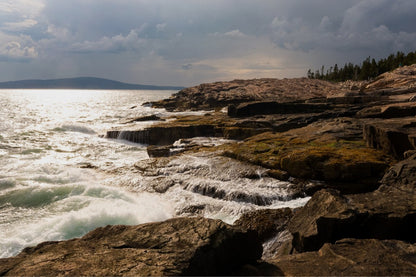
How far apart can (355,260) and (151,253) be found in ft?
15.0

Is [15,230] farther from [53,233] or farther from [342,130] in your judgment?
[342,130]

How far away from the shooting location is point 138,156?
27641mm

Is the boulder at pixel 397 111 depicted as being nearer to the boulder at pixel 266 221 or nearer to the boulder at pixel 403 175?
the boulder at pixel 403 175

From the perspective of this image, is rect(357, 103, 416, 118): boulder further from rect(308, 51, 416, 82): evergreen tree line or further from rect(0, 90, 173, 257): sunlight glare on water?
rect(308, 51, 416, 82): evergreen tree line

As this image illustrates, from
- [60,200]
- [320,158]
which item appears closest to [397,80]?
[320,158]

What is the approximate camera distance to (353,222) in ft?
24.0

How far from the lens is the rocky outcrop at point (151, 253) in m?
Result: 4.90

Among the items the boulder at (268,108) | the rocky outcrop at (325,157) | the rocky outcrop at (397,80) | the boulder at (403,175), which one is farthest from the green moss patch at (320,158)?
the rocky outcrop at (397,80)

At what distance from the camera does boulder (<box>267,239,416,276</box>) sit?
5414 millimetres

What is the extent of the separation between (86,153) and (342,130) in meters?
26.4

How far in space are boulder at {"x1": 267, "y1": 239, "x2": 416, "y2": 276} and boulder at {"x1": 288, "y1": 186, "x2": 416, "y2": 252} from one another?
2.03 feet

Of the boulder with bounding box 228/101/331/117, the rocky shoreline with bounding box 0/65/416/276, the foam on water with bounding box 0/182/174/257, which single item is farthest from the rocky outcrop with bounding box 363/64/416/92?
the foam on water with bounding box 0/182/174/257

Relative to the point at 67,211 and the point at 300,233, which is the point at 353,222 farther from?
the point at 67,211

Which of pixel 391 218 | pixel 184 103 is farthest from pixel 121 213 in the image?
pixel 184 103
